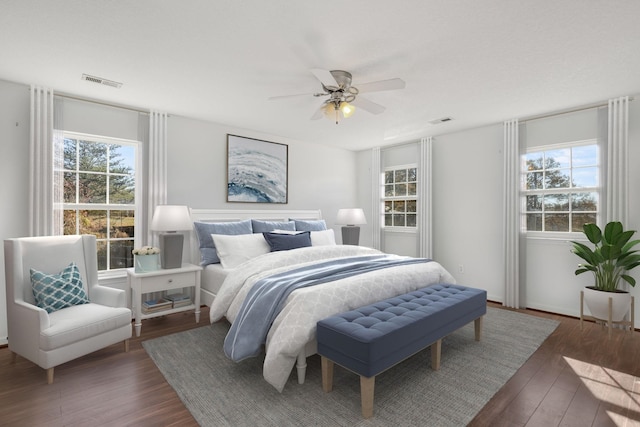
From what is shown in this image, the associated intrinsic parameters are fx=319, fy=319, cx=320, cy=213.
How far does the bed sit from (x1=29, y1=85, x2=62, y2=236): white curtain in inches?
56.1

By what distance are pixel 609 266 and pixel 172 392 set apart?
4.25 meters

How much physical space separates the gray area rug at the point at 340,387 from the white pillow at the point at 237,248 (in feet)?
2.82

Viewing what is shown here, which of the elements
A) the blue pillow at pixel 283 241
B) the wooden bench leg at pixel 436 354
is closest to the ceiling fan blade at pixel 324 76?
the blue pillow at pixel 283 241

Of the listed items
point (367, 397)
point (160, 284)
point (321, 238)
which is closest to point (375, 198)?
point (321, 238)

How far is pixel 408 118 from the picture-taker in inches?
164

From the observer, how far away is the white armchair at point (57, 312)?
7.56ft

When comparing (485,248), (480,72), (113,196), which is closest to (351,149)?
(485,248)

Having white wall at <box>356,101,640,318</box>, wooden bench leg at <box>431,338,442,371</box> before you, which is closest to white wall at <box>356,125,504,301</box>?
white wall at <box>356,101,640,318</box>

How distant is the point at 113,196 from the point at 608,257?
5454 millimetres

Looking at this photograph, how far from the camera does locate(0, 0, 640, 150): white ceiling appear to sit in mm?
1980

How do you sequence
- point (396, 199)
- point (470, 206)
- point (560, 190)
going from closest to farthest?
point (560, 190), point (470, 206), point (396, 199)

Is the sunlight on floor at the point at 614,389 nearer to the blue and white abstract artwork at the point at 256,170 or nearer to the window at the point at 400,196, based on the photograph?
the window at the point at 400,196

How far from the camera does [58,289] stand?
2.67 m

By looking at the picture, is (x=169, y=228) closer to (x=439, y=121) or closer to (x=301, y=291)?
(x=301, y=291)
